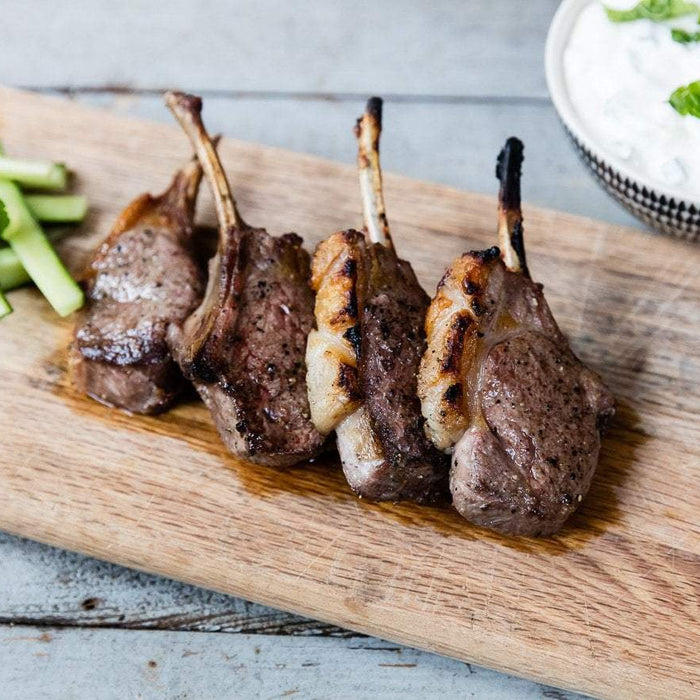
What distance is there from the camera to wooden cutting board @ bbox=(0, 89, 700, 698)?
3303 millimetres

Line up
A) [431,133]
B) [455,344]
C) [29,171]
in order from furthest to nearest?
[431,133]
[29,171]
[455,344]

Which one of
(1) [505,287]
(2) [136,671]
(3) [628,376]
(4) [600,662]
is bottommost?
(2) [136,671]

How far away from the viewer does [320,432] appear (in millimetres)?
3453

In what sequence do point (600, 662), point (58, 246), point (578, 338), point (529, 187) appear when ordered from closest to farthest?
point (600, 662), point (578, 338), point (58, 246), point (529, 187)

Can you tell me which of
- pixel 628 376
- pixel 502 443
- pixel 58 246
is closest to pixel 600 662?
pixel 502 443

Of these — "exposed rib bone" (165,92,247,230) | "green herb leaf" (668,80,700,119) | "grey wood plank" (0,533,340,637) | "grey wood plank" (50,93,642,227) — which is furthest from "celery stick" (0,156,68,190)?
"green herb leaf" (668,80,700,119)

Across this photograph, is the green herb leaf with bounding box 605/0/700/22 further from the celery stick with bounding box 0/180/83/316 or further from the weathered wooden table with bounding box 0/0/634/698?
the celery stick with bounding box 0/180/83/316

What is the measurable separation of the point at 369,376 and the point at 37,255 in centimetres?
169

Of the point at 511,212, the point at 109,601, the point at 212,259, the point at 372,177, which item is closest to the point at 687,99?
the point at 511,212

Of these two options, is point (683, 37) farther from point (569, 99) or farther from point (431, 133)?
point (431, 133)

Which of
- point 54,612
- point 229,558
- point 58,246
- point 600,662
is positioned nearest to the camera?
point 600,662

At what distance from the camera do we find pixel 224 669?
356 centimetres

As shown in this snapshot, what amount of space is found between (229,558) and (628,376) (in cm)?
179

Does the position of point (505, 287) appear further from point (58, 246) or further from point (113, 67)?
point (113, 67)
